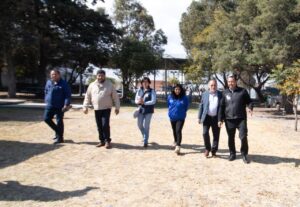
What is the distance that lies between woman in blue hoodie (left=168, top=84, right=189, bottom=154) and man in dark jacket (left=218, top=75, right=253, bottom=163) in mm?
941

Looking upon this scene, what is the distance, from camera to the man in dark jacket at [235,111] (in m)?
8.79

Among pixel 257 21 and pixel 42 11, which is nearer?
pixel 257 21

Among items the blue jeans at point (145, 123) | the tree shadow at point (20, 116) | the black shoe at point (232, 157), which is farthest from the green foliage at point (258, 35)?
the black shoe at point (232, 157)

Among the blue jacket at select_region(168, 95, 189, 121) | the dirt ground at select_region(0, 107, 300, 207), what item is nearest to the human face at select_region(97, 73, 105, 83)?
the dirt ground at select_region(0, 107, 300, 207)

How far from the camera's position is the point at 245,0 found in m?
27.3

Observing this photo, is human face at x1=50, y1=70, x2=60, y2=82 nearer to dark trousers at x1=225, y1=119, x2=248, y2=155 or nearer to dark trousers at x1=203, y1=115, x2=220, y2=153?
dark trousers at x1=203, y1=115, x2=220, y2=153

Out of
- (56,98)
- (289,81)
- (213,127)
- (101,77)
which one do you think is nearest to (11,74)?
(289,81)

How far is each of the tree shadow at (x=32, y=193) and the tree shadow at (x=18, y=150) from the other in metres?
1.61

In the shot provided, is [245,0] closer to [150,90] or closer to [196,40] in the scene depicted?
[196,40]

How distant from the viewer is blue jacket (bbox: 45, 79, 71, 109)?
34.1ft

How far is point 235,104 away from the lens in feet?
28.9

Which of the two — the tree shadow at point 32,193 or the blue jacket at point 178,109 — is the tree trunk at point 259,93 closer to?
the blue jacket at point 178,109

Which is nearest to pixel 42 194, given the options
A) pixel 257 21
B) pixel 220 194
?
pixel 220 194

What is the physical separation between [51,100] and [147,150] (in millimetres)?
2563
